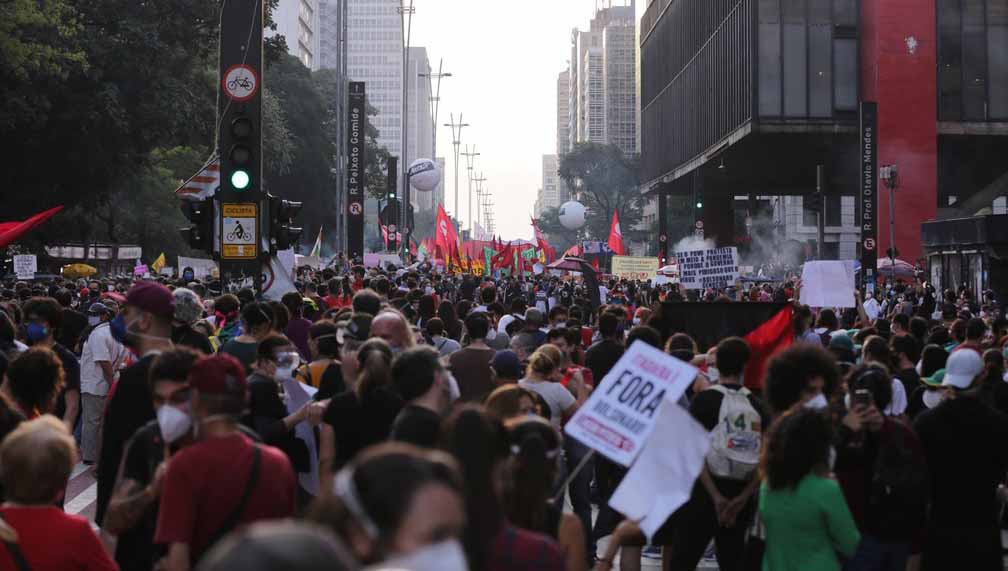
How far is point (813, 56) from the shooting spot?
46906 mm

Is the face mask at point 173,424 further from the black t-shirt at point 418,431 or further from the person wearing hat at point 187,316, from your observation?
the person wearing hat at point 187,316

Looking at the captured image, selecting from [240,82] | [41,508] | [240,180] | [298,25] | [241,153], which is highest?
[298,25]

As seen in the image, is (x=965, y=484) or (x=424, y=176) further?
(x=424, y=176)

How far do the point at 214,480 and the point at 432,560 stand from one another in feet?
7.99

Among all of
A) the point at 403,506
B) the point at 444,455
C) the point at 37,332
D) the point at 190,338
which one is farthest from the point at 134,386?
the point at 403,506

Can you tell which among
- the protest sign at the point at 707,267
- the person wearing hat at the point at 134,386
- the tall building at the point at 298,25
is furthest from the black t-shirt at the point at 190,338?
the tall building at the point at 298,25

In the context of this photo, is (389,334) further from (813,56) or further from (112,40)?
(813,56)

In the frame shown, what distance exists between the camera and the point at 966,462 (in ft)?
21.7

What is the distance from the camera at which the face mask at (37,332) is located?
9.33m

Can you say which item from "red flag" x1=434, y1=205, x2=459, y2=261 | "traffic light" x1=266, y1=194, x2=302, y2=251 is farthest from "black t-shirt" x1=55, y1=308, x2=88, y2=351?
"red flag" x1=434, y1=205, x2=459, y2=261

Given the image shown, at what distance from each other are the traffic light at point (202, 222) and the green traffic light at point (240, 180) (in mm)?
407

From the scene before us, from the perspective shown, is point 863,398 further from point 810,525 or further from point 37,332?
point 37,332

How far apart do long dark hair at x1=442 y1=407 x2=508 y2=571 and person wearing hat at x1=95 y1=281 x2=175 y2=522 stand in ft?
8.83

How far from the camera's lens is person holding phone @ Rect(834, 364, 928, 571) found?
20.8ft
